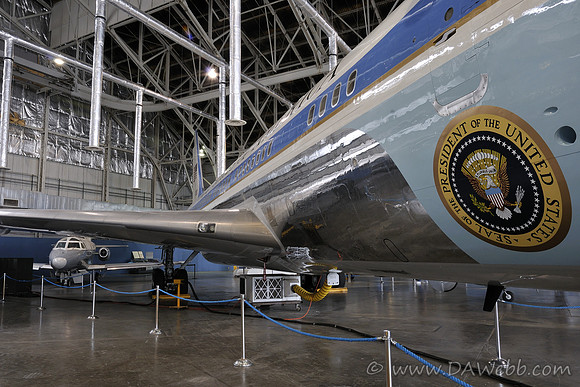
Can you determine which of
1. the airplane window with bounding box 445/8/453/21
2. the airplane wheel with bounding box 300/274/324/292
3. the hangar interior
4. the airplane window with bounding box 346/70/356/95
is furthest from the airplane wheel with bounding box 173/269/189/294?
the airplane window with bounding box 445/8/453/21

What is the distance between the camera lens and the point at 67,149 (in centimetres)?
2520

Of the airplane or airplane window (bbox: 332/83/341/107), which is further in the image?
the airplane

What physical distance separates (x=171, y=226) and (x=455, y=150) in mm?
5663

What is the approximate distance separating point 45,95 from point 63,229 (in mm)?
20362

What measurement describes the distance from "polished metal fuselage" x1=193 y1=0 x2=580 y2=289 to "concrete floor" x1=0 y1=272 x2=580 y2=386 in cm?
160

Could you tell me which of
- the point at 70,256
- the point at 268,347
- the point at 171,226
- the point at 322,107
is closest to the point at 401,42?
the point at 322,107

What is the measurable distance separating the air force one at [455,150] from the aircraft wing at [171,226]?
1.78 meters

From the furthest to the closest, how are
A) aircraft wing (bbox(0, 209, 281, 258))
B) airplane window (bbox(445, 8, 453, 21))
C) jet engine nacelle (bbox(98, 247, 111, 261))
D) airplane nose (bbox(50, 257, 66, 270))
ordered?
jet engine nacelle (bbox(98, 247, 111, 261)), airplane nose (bbox(50, 257, 66, 270)), aircraft wing (bbox(0, 209, 281, 258)), airplane window (bbox(445, 8, 453, 21))

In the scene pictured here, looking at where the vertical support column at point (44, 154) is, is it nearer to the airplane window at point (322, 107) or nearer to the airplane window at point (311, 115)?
the airplane window at point (311, 115)

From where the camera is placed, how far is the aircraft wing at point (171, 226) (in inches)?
240

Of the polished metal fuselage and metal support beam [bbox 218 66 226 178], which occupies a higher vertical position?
metal support beam [bbox 218 66 226 178]
